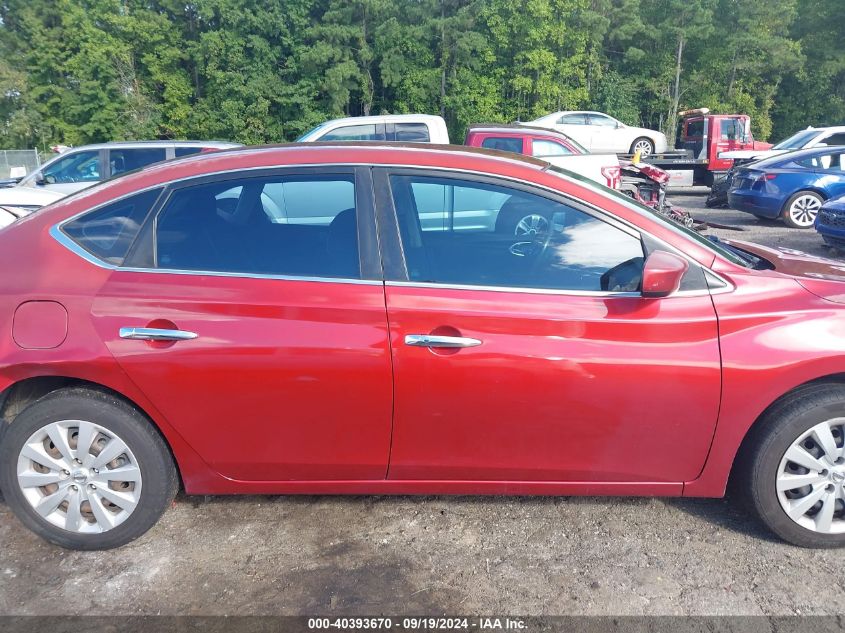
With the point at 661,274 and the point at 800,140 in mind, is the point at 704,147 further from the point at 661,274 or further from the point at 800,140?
the point at 661,274

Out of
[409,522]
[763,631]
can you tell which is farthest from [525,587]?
[763,631]

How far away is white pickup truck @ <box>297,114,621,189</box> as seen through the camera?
10.8m

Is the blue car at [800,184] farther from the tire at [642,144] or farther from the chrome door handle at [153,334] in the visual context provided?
the chrome door handle at [153,334]

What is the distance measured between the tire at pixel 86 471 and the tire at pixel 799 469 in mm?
2554

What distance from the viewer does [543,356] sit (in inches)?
103

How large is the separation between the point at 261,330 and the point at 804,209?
12.6 m

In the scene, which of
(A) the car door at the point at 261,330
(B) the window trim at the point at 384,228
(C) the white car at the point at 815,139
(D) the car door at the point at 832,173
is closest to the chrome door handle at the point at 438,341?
(A) the car door at the point at 261,330

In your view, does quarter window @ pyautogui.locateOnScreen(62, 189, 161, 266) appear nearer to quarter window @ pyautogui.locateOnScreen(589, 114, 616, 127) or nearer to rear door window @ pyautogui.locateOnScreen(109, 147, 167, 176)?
rear door window @ pyautogui.locateOnScreen(109, 147, 167, 176)

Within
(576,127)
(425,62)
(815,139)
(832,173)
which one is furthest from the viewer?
(425,62)

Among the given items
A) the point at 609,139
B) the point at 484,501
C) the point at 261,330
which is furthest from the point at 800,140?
the point at 261,330

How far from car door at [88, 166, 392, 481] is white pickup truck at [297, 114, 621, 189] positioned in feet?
26.7

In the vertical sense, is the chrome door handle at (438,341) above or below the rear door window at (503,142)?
below

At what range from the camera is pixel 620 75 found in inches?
1501

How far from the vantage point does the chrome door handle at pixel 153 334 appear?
106 inches
